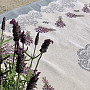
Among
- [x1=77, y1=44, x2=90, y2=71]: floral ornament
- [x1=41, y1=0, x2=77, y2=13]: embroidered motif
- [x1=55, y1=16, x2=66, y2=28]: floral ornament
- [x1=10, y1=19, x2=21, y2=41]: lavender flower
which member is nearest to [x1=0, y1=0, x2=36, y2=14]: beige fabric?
[x1=41, y1=0, x2=77, y2=13]: embroidered motif

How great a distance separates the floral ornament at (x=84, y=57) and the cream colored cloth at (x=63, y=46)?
1cm

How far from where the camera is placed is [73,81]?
52 centimetres

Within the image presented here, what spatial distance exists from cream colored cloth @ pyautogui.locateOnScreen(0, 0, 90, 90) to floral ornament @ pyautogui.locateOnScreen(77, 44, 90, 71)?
12 millimetres

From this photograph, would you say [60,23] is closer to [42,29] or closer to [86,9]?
[42,29]

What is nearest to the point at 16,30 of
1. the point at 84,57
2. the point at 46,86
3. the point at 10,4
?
the point at 46,86

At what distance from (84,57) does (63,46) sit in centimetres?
9

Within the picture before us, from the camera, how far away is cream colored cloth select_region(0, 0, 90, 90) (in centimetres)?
52

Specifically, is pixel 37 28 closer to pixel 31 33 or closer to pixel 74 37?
pixel 31 33

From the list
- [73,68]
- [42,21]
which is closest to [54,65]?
[73,68]

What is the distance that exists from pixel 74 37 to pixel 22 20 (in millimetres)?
245

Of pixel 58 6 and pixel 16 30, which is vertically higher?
pixel 16 30

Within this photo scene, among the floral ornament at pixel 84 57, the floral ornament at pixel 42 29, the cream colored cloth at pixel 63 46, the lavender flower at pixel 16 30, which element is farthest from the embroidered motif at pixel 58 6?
the lavender flower at pixel 16 30

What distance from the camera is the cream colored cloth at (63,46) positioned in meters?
0.52

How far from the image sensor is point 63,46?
0.66 m
